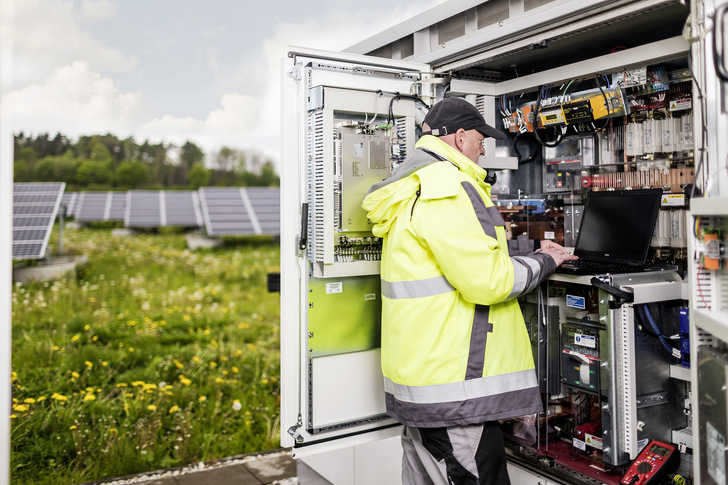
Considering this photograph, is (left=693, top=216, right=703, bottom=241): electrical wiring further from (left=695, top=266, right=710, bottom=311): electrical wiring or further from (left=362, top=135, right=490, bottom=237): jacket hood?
(left=362, top=135, right=490, bottom=237): jacket hood

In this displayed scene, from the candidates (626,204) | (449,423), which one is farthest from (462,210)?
(626,204)

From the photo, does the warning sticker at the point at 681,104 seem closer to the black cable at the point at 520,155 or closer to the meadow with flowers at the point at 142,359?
the black cable at the point at 520,155

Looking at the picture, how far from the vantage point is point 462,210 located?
2.02 meters

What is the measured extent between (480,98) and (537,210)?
672 mm

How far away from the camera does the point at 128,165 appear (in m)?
8.59

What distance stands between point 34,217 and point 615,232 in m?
6.48

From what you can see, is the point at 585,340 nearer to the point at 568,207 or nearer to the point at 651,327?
the point at 651,327

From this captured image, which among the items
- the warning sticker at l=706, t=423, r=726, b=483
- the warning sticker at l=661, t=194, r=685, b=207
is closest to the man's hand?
the warning sticker at l=661, t=194, r=685, b=207

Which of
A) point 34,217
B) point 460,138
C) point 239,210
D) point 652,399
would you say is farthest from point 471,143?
point 239,210

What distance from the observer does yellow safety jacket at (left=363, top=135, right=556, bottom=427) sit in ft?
6.50

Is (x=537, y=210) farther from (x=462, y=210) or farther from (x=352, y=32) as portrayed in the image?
(x=352, y=32)

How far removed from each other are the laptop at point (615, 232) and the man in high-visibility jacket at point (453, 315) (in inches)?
14.7

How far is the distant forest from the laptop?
7.15 meters

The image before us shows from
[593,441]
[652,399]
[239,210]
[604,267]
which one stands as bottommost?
[593,441]
